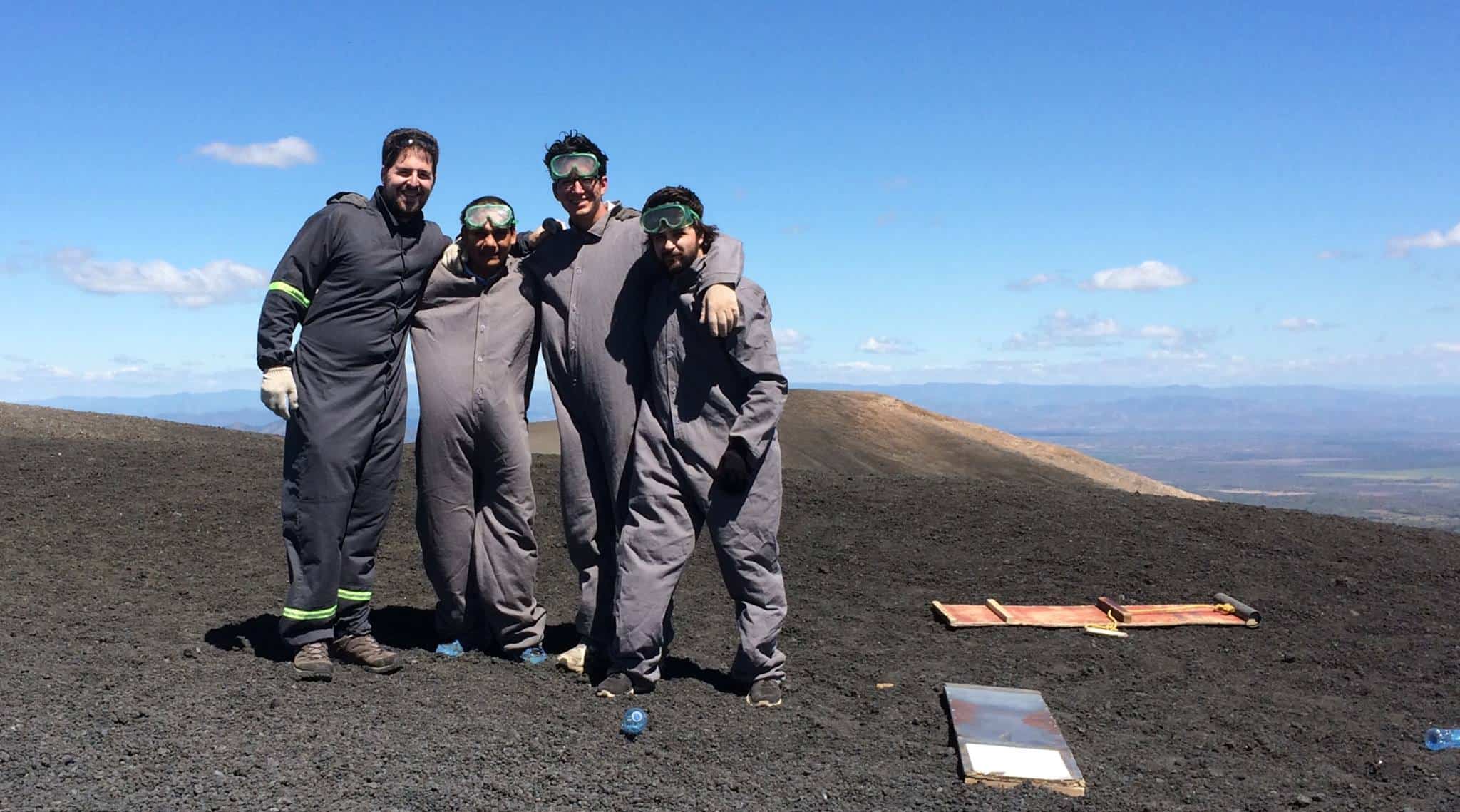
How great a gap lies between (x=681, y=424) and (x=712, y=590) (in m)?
2.53

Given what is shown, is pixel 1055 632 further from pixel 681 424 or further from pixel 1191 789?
pixel 681 424

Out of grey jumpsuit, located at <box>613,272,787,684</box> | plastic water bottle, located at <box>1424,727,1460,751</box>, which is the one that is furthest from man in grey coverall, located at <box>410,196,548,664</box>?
plastic water bottle, located at <box>1424,727,1460,751</box>

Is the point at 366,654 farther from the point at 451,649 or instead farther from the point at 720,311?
the point at 720,311

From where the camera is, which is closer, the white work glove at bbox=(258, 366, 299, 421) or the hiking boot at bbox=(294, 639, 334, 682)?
the white work glove at bbox=(258, 366, 299, 421)

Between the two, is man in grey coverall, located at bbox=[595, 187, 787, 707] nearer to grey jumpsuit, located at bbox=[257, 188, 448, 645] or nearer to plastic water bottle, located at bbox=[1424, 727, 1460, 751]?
grey jumpsuit, located at bbox=[257, 188, 448, 645]

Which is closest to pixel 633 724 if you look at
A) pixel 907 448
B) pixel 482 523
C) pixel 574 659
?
pixel 574 659

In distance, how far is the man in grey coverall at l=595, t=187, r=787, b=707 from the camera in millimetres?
4004

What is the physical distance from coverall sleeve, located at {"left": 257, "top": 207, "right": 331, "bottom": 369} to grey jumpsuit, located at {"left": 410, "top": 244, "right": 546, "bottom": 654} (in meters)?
0.45

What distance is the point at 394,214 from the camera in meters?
4.28

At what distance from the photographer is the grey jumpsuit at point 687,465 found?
159 inches

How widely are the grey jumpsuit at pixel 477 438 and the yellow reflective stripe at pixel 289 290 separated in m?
0.47

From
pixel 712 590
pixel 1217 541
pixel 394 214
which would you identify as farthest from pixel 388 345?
pixel 1217 541

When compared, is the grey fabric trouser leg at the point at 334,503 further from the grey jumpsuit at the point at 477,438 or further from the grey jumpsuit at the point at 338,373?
the grey jumpsuit at the point at 477,438

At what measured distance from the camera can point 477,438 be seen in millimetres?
4395
